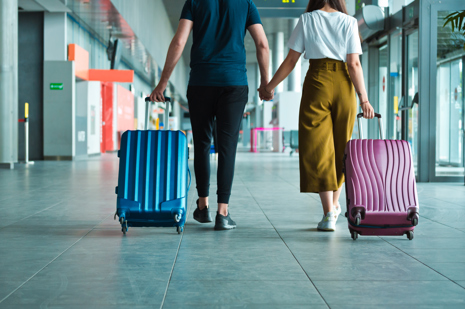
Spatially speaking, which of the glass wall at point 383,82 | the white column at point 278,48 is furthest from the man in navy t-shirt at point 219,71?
the white column at point 278,48

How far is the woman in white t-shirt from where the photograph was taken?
3391 millimetres

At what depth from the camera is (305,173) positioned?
347cm

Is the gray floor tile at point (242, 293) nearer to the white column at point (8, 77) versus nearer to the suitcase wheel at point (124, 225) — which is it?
the suitcase wheel at point (124, 225)

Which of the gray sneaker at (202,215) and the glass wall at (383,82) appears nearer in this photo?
the gray sneaker at (202,215)

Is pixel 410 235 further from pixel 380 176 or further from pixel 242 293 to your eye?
A: pixel 242 293

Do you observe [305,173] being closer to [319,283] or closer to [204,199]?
[204,199]

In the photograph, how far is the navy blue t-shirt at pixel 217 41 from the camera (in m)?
3.46

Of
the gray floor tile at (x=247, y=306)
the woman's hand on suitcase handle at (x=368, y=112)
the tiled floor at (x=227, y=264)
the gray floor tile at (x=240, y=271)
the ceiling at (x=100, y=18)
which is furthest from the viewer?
the ceiling at (x=100, y=18)

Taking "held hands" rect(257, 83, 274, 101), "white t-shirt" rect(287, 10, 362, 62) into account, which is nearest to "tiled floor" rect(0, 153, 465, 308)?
"held hands" rect(257, 83, 274, 101)

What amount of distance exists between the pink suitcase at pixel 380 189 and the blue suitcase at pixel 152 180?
3.16ft

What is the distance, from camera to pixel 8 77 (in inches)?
411

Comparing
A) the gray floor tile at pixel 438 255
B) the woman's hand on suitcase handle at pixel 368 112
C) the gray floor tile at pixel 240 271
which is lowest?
the gray floor tile at pixel 438 255

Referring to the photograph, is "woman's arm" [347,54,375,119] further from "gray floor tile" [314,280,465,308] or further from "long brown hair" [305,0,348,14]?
"gray floor tile" [314,280,465,308]

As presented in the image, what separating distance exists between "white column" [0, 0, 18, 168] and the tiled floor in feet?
22.1
